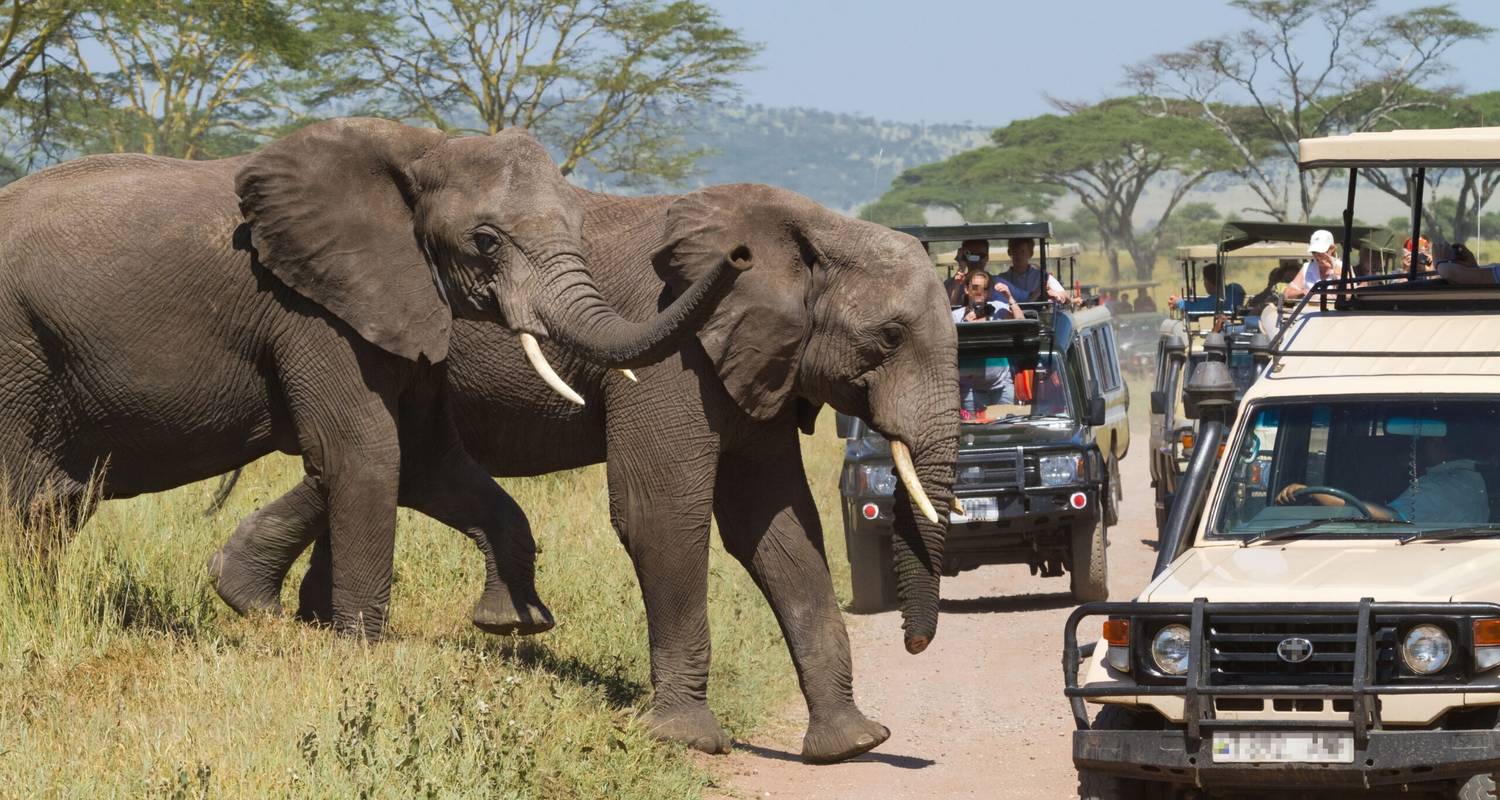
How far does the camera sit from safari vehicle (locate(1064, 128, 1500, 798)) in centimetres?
618

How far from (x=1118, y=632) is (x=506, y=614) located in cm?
366

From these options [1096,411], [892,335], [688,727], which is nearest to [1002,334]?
[1096,411]

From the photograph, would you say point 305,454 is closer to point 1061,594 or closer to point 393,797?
point 393,797

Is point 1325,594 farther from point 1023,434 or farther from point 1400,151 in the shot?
point 1023,434

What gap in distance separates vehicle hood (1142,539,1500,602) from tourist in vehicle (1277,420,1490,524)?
0.27 meters

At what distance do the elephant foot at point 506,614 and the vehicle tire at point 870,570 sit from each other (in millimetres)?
4283

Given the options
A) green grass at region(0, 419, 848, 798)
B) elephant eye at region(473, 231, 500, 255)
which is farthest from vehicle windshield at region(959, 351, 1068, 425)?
elephant eye at region(473, 231, 500, 255)

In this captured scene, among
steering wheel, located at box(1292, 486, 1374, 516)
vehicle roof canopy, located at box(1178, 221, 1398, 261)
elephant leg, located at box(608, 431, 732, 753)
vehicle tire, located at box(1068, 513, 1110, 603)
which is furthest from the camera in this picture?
vehicle roof canopy, located at box(1178, 221, 1398, 261)

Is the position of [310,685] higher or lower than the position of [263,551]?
lower

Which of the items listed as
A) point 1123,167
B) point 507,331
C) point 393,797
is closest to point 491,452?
point 507,331

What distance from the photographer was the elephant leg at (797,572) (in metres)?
8.82

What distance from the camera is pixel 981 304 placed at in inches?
597

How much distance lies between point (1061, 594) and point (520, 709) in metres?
7.12

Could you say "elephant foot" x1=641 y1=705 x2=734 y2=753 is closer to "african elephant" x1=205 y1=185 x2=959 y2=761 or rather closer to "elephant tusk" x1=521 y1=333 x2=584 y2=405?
"african elephant" x1=205 y1=185 x2=959 y2=761
